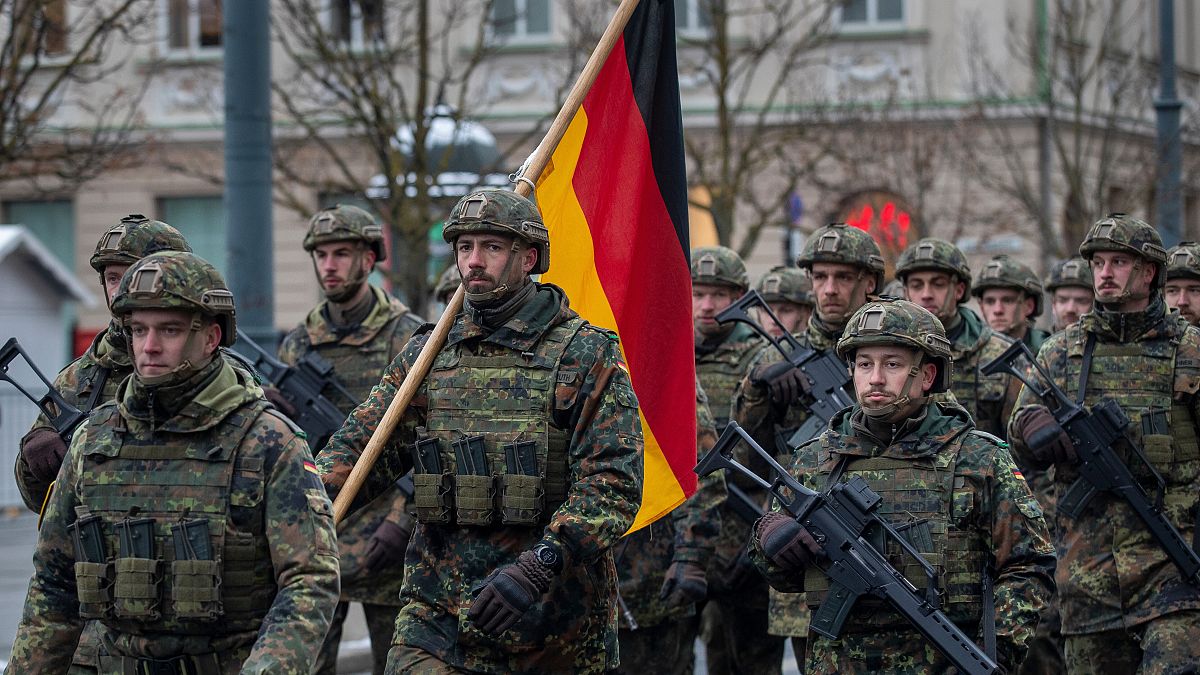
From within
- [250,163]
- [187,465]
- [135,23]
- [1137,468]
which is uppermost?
[135,23]

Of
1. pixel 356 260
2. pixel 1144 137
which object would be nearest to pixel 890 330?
pixel 356 260

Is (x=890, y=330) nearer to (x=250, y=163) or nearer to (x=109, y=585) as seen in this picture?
(x=109, y=585)

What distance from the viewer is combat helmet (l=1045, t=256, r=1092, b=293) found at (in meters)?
11.0

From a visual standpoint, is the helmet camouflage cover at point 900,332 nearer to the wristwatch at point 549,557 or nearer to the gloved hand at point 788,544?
the gloved hand at point 788,544

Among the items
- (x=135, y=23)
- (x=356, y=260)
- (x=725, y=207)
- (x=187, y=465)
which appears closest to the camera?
(x=187, y=465)

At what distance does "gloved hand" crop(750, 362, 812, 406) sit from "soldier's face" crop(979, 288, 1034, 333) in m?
2.73

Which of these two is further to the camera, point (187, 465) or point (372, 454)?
point (372, 454)

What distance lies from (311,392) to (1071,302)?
457 centimetres

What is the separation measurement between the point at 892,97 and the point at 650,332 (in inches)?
710

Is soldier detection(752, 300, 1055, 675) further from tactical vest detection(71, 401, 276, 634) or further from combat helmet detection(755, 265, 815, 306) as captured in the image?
combat helmet detection(755, 265, 815, 306)

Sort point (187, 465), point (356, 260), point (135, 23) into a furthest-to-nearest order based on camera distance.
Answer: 1. point (135, 23)
2. point (356, 260)
3. point (187, 465)

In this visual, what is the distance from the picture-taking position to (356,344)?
935 cm

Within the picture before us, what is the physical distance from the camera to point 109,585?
5.24 metres

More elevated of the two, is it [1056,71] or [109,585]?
[1056,71]
